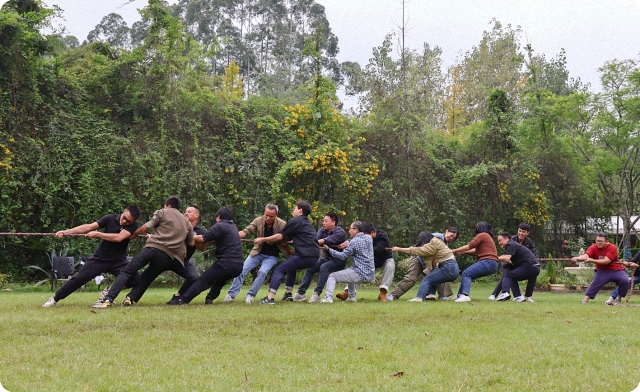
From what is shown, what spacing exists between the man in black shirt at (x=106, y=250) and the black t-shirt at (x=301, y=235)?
274 centimetres

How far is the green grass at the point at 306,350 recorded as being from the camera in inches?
199

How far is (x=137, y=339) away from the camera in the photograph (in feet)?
22.4

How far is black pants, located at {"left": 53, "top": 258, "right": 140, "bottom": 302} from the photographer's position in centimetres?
1016

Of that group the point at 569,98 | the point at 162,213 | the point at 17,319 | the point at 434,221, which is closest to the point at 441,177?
the point at 434,221

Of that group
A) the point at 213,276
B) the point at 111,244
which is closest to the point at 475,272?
the point at 213,276

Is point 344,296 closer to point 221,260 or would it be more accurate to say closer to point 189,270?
point 221,260

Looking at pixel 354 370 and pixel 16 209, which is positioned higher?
pixel 16 209

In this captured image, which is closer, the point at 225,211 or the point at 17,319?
the point at 17,319

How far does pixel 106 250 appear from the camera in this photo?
10602 millimetres

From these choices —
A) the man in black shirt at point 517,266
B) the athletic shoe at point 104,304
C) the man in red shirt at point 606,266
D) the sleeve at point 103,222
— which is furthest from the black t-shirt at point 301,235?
the man in red shirt at point 606,266

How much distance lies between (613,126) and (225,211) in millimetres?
16523

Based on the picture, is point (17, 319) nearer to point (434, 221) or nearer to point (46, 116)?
point (46, 116)

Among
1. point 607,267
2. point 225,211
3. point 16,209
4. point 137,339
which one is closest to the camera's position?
point 137,339

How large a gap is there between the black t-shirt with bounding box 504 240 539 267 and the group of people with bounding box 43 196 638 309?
2cm
